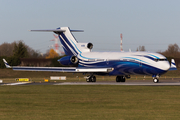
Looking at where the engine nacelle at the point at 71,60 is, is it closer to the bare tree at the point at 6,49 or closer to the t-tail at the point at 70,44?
the t-tail at the point at 70,44

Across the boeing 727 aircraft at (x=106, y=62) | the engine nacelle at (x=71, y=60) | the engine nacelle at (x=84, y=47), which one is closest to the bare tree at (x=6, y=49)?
the boeing 727 aircraft at (x=106, y=62)

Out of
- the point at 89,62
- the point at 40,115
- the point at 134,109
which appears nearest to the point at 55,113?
the point at 40,115

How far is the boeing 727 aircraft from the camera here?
43.5 metres

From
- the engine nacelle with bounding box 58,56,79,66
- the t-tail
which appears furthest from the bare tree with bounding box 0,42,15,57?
the engine nacelle with bounding box 58,56,79,66

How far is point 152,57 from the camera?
43500 millimetres

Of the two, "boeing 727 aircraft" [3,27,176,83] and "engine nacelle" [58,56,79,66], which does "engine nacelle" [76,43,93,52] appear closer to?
"boeing 727 aircraft" [3,27,176,83]

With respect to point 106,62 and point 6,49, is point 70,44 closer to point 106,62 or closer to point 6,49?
point 106,62

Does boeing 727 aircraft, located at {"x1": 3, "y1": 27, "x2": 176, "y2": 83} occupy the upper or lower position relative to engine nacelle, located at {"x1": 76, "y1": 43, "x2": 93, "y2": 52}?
lower

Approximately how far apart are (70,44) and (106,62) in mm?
8187

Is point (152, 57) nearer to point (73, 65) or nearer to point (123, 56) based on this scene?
point (123, 56)

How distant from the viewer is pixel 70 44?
175 feet

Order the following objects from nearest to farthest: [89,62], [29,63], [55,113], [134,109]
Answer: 1. [55,113]
2. [134,109]
3. [89,62]
4. [29,63]

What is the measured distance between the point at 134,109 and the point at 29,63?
247 feet

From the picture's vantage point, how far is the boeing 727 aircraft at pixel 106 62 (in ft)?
143
